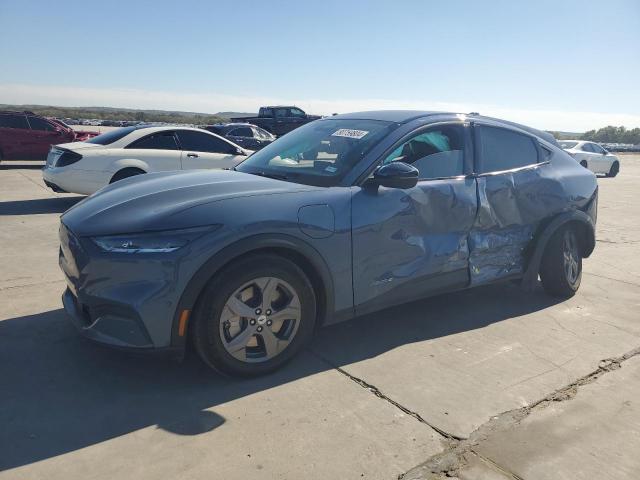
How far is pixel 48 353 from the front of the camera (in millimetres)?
3457

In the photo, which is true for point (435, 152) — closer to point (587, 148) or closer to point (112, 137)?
point (112, 137)

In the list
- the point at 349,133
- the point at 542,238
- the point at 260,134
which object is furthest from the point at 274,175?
the point at 260,134

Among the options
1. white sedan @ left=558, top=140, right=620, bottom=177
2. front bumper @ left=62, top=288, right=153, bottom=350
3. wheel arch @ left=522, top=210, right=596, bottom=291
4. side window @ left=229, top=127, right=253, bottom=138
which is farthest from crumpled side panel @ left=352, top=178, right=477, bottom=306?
white sedan @ left=558, top=140, right=620, bottom=177

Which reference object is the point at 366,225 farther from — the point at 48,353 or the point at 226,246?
the point at 48,353

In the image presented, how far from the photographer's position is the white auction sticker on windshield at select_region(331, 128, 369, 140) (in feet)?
13.0

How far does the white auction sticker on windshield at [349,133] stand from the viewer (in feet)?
13.0

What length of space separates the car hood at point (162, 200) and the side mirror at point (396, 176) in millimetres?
440

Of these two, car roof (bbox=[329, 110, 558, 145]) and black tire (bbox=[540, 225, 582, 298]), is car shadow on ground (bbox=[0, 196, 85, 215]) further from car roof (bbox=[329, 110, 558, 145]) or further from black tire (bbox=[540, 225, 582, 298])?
black tire (bbox=[540, 225, 582, 298])

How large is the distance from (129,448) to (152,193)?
1542mm

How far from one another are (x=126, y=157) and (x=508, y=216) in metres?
6.39

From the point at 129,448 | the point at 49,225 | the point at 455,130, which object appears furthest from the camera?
the point at 49,225

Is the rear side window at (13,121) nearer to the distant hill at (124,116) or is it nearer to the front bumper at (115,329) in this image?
the front bumper at (115,329)

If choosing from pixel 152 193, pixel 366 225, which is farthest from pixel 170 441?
pixel 366 225

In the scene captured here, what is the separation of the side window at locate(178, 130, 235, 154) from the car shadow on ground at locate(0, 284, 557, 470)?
18.6 ft
